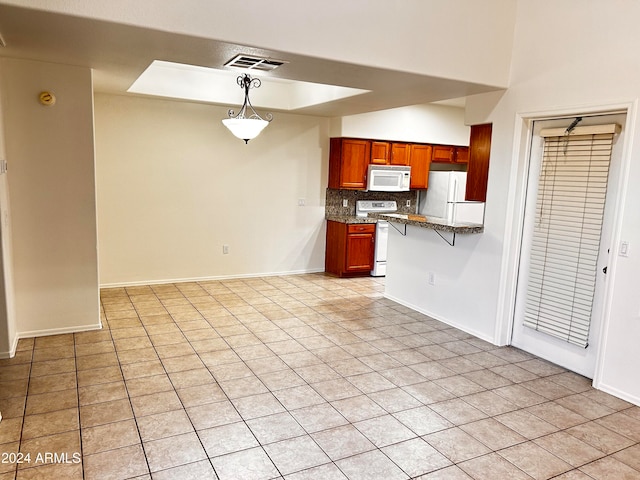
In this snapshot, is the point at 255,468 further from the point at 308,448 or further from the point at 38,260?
the point at 38,260

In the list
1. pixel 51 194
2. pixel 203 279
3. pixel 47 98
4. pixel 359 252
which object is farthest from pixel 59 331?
pixel 359 252

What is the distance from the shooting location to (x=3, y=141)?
3600mm

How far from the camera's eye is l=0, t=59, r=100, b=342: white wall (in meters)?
3.70

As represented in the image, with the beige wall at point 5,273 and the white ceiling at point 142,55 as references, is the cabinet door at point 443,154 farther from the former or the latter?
the beige wall at point 5,273

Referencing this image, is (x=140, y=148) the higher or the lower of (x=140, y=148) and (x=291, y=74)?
the lower

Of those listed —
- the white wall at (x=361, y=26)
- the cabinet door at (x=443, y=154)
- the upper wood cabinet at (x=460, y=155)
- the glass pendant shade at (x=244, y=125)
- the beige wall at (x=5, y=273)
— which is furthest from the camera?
the upper wood cabinet at (x=460, y=155)

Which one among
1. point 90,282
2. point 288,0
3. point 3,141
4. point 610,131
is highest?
point 288,0

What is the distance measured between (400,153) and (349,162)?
86 cm

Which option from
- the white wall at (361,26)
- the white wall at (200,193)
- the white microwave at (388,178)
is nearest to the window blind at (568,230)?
the white wall at (361,26)

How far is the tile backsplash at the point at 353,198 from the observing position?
22.8 ft

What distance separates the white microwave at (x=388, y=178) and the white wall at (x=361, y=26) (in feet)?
9.45

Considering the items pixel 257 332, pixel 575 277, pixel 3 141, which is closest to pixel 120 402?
pixel 257 332

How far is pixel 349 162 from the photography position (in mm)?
6586

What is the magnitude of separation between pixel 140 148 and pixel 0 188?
7.60 feet
